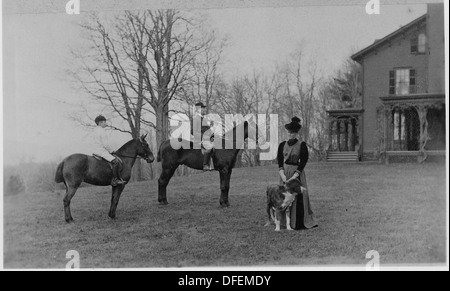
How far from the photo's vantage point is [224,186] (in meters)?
5.10

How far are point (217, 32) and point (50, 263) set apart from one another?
9.39 ft

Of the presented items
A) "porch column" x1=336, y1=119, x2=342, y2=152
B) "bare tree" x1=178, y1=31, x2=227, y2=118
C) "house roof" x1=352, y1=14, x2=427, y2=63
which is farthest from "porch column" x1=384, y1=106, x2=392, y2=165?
"bare tree" x1=178, y1=31, x2=227, y2=118

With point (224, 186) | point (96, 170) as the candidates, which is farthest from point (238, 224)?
point (96, 170)

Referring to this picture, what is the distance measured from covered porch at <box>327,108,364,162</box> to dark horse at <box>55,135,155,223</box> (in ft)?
6.08

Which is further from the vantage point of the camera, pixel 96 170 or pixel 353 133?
pixel 96 170

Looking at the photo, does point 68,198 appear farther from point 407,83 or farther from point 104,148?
point 407,83

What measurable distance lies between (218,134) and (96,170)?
1291 mm

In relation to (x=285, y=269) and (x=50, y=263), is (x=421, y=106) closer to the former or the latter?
(x=285, y=269)

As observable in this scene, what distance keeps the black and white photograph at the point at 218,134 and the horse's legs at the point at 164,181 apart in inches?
0.5

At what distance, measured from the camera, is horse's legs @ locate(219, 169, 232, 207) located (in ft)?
16.7

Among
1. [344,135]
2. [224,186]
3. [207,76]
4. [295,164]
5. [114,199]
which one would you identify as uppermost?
[207,76]

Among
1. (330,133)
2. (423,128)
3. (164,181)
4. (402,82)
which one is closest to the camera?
(423,128)
